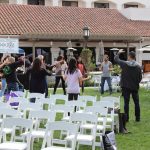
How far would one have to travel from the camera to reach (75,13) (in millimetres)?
39250

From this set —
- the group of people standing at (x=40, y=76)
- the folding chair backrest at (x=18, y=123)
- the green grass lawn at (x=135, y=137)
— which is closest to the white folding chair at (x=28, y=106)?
the green grass lawn at (x=135, y=137)

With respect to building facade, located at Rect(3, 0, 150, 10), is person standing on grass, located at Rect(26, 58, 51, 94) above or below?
below

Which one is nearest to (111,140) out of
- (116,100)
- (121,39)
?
(116,100)

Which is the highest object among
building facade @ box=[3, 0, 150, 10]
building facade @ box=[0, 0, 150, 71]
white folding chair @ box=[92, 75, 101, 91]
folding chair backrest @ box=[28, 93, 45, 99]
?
building facade @ box=[3, 0, 150, 10]

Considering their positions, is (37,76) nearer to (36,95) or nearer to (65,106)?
(36,95)

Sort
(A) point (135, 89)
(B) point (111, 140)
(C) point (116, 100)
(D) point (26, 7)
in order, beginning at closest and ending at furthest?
(B) point (111, 140), (C) point (116, 100), (A) point (135, 89), (D) point (26, 7)

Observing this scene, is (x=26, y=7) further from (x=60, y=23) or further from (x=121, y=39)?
(x=121, y=39)

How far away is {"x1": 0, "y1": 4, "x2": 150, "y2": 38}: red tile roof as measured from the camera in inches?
1342

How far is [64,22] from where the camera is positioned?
36.7 m

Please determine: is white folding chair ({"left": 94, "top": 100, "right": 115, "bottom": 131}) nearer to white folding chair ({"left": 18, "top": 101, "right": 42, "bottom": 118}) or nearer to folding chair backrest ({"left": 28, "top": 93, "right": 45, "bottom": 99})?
white folding chair ({"left": 18, "top": 101, "right": 42, "bottom": 118})

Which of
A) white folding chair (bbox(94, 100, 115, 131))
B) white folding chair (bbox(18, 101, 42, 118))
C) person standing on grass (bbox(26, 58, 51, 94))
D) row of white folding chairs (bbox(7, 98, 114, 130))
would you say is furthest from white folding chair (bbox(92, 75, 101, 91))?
white folding chair (bbox(18, 101, 42, 118))

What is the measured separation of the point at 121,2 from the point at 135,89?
38.1 metres

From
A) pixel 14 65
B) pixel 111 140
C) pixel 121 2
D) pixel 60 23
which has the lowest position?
pixel 111 140

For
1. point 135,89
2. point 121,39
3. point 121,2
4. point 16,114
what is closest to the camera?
point 16,114
